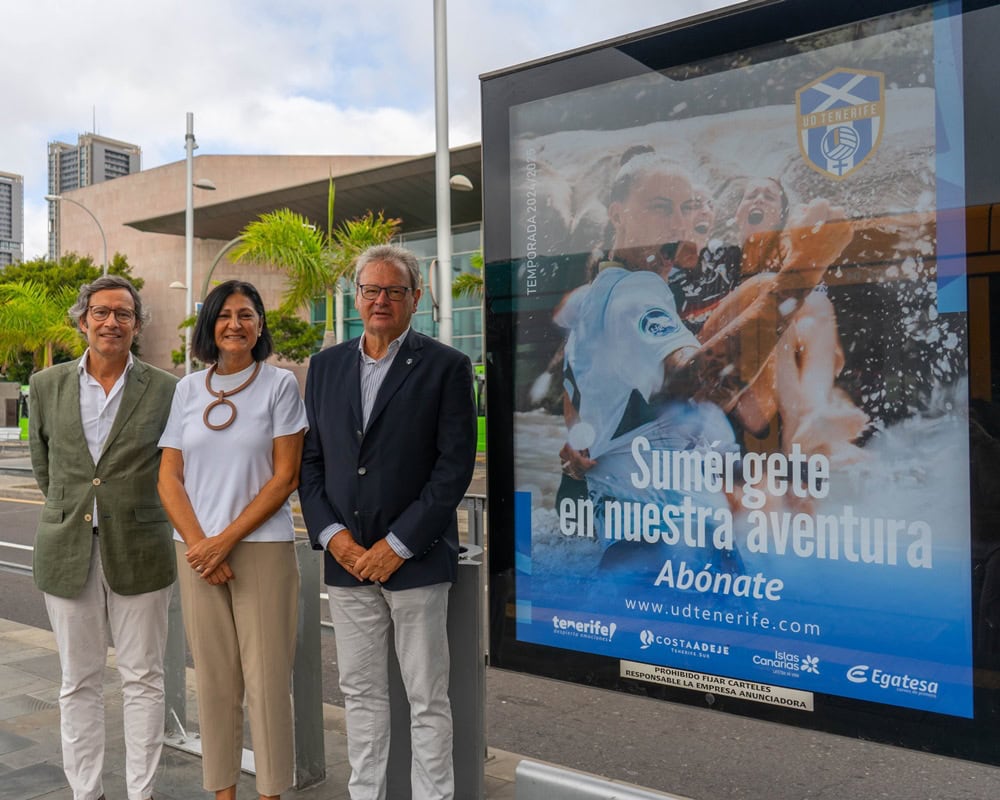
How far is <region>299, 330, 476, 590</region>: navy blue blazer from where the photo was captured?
9.36 feet

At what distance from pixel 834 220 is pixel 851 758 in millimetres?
2865

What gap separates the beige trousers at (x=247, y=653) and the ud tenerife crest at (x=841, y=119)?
6.98 ft

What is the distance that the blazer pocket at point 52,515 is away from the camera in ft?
11.0

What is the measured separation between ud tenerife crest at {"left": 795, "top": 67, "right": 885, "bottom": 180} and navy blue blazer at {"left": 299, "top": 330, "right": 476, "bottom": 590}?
1.26 meters

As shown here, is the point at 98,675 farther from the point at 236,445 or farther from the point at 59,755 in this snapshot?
the point at 236,445

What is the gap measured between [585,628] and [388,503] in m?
0.73

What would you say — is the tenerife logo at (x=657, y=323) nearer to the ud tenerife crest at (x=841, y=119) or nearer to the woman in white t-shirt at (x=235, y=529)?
the ud tenerife crest at (x=841, y=119)

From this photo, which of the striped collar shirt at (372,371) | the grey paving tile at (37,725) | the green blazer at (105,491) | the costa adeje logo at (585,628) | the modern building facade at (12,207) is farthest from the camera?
the modern building facade at (12,207)

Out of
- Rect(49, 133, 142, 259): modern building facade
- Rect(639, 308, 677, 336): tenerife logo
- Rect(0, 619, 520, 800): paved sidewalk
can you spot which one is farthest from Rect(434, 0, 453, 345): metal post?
Rect(49, 133, 142, 259): modern building facade

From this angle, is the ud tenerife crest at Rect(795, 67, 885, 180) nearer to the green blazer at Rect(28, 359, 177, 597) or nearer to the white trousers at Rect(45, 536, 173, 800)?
the green blazer at Rect(28, 359, 177, 597)

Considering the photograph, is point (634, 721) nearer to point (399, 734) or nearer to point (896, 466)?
point (399, 734)

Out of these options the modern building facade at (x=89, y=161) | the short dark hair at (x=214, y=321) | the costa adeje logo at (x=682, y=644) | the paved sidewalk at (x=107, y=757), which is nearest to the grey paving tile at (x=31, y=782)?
the paved sidewalk at (x=107, y=757)

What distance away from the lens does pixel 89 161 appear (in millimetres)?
124812

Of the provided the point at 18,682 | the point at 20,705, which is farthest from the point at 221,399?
the point at 18,682
